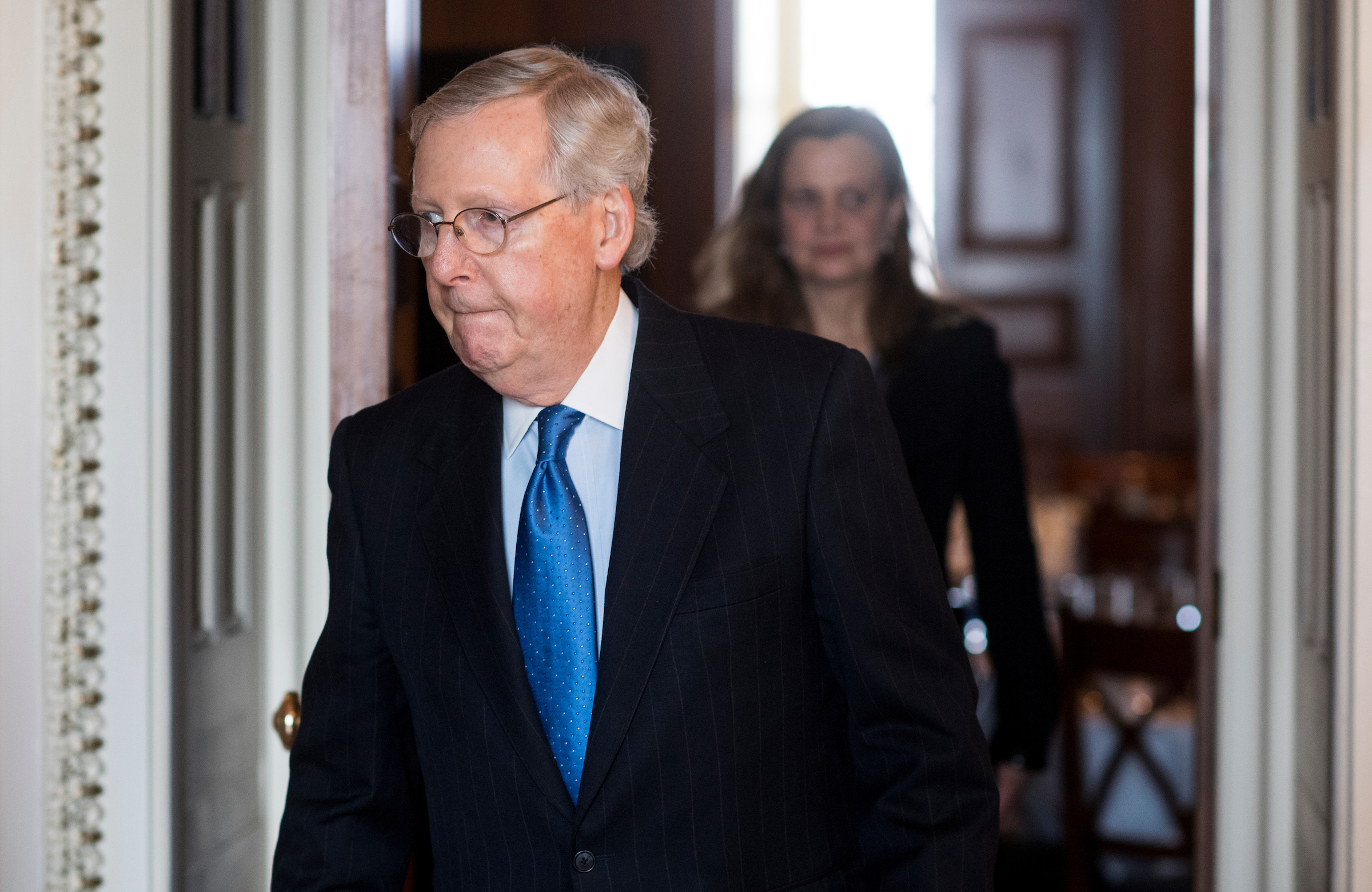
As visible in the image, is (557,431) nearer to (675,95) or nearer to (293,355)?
(293,355)

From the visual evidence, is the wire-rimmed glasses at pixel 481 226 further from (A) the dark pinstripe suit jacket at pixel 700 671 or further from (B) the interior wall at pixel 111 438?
(B) the interior wall at pixel 111 438

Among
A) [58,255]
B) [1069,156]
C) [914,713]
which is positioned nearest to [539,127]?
[914,713]

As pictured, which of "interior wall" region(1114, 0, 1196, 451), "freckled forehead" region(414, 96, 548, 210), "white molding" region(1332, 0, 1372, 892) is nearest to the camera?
"freckled forehead" region(414, 96, 548, 210)

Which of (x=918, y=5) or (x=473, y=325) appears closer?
(x=473, y=325)

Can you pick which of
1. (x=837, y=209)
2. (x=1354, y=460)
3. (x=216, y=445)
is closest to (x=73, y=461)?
(x=216, y=445)

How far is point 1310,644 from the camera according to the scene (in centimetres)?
208

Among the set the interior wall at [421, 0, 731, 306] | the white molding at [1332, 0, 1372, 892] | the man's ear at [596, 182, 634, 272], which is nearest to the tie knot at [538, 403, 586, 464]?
the man's ear at [596, 182, 634, 272]

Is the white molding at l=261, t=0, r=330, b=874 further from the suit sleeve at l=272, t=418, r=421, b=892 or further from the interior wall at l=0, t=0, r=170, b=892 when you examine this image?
the suit sleeve at l=272, t=418, r=421, b=892

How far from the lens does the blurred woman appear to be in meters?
2.22

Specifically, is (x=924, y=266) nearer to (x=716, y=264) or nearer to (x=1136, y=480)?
(x=716, y=264)

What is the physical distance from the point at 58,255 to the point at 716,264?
116cm

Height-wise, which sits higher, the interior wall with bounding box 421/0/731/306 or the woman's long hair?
the interior wall with bounding box 421/0/731/306

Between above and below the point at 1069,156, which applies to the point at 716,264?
below

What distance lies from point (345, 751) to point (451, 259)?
0.59 meters
